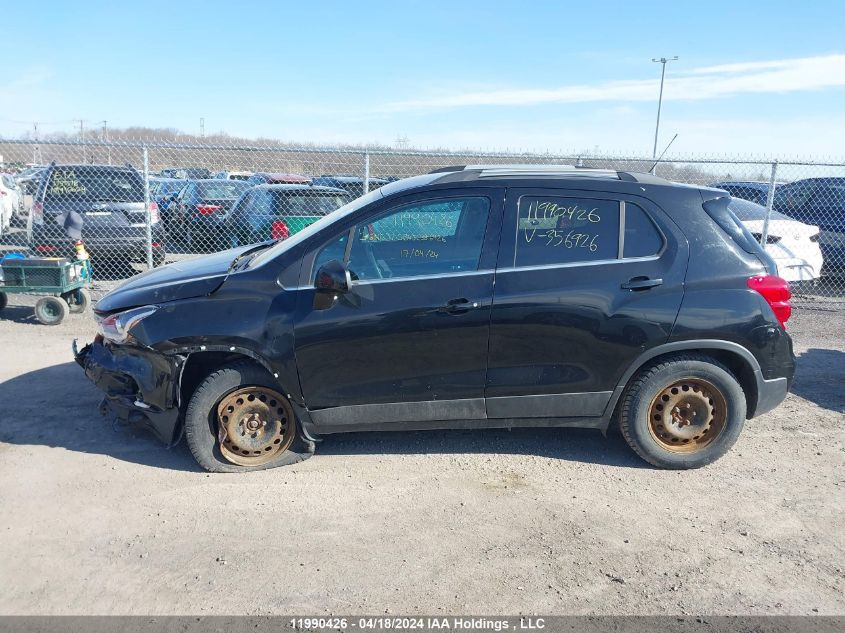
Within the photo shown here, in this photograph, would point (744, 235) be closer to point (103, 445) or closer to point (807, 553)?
point (807, 553)

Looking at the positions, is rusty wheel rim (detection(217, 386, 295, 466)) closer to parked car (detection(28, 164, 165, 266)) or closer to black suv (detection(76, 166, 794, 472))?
black suv (detection(76, 166, 794, 472))

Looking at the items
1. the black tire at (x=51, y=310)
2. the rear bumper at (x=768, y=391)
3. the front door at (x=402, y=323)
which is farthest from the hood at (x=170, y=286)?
the black tire at (x=51, y=310)

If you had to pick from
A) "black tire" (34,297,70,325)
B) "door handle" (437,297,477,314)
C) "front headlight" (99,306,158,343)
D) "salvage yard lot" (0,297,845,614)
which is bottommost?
"salvage yard lot" (0,297,845,614)

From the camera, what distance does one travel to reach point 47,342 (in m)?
7.29

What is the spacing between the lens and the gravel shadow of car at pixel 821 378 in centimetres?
583

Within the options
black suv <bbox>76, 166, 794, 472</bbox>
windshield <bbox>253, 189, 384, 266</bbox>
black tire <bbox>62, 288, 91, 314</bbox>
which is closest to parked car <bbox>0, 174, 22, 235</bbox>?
black tire <bbox>62, 288, 91, 314</bbox>

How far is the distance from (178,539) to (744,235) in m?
3.87

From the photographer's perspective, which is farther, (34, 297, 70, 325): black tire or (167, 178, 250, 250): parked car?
(167, 178, 250, 250): parked car

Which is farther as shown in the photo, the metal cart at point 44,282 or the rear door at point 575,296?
the metal cart at point 44,282

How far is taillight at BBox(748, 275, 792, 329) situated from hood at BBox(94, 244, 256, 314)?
3.36 metres

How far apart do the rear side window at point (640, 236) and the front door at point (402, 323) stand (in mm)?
831

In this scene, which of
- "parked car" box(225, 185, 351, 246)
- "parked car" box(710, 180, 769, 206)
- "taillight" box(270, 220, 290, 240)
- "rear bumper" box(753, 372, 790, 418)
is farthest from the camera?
"parked car" box(710, 180, 769, 206)

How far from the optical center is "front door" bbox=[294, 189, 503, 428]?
4.17 metres

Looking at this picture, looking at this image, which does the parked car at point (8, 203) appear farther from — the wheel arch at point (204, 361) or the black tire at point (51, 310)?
the wheel arch at point (204, 361)
